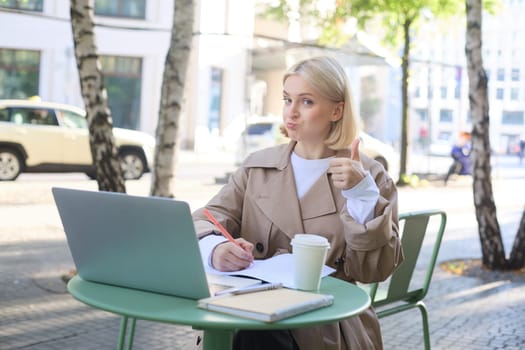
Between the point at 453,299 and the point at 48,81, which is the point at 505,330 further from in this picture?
the point at 48,81

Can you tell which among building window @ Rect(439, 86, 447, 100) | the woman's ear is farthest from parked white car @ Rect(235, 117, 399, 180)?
the woman's ear

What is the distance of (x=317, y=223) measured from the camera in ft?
9.20

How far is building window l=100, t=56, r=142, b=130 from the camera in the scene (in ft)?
103

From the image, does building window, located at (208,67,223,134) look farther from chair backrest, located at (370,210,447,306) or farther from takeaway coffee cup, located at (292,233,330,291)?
takeaway coffee cup, located at (292,233,330,291)

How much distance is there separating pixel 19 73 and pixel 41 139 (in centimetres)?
1438

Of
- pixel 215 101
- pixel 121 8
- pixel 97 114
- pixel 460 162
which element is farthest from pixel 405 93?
pixel 215 101

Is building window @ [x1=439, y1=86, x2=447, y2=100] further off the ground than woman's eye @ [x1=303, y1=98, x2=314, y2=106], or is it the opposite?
building window @ [x1=439, y1=86, x2=447, y2=100]

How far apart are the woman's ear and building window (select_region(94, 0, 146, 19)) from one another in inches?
1158

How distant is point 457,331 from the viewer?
5422 mm

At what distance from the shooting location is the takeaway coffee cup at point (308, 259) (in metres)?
2.18

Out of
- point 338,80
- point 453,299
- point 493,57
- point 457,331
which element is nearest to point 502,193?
point 493,57

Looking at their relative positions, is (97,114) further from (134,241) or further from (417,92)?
(417,92)

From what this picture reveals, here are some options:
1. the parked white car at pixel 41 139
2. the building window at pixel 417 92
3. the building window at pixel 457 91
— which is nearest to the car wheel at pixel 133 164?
the parked white car at pixel 41 139

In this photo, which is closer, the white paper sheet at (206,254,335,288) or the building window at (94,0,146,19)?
the white paper sheet at (206,254,335,288)
